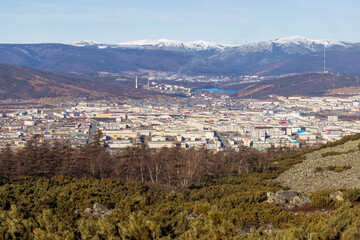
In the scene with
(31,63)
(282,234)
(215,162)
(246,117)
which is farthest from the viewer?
(31,63)

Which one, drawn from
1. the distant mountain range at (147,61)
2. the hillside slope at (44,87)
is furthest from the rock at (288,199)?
the distant mountain range at (147,61)

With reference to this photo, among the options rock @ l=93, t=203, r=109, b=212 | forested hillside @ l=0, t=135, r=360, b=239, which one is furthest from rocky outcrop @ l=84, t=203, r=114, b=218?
forested hillside @ l=0, t=135, r=360, b=239

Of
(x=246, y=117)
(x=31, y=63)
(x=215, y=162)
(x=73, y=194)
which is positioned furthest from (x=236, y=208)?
(x=31, y=63)

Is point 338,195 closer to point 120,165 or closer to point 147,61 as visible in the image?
point 120,165

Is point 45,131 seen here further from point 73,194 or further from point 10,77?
point 10,77

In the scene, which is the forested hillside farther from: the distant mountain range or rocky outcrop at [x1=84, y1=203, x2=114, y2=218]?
the distant mountain range

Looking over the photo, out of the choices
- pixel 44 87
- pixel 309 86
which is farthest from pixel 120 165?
pixel 309 86

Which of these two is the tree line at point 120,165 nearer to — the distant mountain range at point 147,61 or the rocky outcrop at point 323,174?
the rocky outcrop at point 323,174
